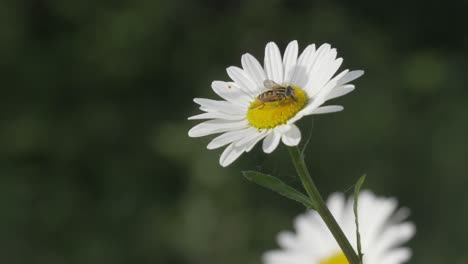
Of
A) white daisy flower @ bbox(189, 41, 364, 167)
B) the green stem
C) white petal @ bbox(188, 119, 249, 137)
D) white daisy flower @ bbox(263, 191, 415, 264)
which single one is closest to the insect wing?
white daisy flower @ bbox(189, 41, 364, 167)

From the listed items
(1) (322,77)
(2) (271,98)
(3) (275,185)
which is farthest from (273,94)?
(3) (275,185)

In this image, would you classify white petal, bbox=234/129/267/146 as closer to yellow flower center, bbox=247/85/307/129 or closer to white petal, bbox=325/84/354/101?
yellow flower center, bbox=247/85/307/129

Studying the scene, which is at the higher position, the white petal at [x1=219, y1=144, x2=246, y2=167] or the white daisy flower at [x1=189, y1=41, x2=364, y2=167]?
the white daisy flower at [x1=189, y1=41, x2=364, y2=167]

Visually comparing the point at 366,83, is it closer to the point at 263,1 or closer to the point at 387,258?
the point at 263,1

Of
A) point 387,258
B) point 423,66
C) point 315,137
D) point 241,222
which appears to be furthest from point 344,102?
point 387,258

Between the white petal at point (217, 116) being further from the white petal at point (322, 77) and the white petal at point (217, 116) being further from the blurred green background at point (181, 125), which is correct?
the blurred green background at point (181, 125)

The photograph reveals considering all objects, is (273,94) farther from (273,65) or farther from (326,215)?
(326,215)

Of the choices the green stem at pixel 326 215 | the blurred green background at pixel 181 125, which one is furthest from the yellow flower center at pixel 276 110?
the blurred green background at pixel 181 125
